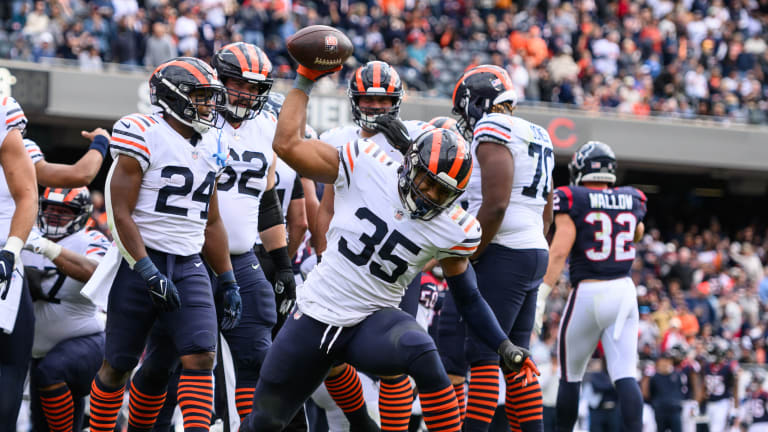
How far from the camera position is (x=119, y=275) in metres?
4.79

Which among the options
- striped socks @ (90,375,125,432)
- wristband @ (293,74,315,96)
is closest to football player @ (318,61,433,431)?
wristband @ (293,74,315,96)

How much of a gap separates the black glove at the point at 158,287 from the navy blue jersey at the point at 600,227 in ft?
9.75

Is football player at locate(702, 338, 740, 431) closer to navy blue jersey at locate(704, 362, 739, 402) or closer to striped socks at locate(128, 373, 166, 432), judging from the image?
navy blue jersey at locate(704, 362, 739, 402)

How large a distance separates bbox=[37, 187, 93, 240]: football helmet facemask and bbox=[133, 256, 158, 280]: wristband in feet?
5.50

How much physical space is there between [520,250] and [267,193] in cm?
141

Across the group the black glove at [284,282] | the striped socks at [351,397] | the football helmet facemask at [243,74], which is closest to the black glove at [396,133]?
the football helmet facemask at [243,74]

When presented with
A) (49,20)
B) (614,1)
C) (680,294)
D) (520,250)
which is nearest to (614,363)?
(520,250)

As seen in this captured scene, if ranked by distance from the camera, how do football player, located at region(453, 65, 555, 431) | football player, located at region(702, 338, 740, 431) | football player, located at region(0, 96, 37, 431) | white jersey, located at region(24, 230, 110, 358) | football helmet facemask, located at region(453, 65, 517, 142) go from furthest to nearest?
1. football player, located at region(702, 338, 740, 431)
2. white jersey, located at region(24, 230, 110, 358)
3. football helmet facemask, located at region(453, 65, 517, 142)
4. football player, located at region(453, 65, 555, 431)
5. football player, located at region(0, 96, 37, 431)

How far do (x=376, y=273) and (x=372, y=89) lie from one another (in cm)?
147

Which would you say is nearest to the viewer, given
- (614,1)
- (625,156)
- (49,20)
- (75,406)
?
(75,406)

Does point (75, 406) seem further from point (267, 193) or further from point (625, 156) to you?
point (625, 156)

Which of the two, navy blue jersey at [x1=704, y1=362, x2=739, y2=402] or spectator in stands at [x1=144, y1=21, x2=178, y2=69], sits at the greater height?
spectator in stands at [x1=144, y1=21, x2=178, y2=69]

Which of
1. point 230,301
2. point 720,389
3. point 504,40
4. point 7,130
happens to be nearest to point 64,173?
point 7,130

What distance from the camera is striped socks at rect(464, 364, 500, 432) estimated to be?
208 inches
